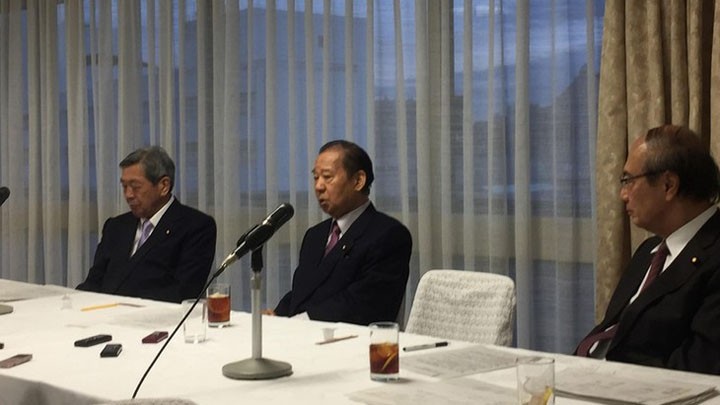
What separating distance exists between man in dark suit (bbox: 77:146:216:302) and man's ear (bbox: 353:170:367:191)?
0.84 meters

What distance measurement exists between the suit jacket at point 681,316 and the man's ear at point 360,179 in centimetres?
136

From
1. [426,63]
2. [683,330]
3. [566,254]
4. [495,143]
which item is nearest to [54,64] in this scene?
[426,63]

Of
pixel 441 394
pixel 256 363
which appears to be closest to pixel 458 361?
pixel 441 394

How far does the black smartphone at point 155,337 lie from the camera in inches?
Answer: 98.6

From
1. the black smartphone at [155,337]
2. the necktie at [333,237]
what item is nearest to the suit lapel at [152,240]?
the necktie at [333,237]

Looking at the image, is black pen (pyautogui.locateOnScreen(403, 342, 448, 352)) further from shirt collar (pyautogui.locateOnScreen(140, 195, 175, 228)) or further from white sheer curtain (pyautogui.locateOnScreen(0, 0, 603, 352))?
shirt collar (pyautogui.locateOnScreen(140, 195, 175, 228))

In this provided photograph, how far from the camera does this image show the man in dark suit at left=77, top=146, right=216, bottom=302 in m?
3.99

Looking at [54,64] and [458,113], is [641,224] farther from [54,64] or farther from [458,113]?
[54,64]

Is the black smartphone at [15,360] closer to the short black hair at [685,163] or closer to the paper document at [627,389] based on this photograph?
the paper document at [627,389]

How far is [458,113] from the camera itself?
4.12 meters

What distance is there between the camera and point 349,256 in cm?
349

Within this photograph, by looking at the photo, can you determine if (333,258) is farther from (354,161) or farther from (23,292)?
(23,292)

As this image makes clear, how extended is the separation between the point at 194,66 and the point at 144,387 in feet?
11.1

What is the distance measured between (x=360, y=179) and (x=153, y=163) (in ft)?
3.59
